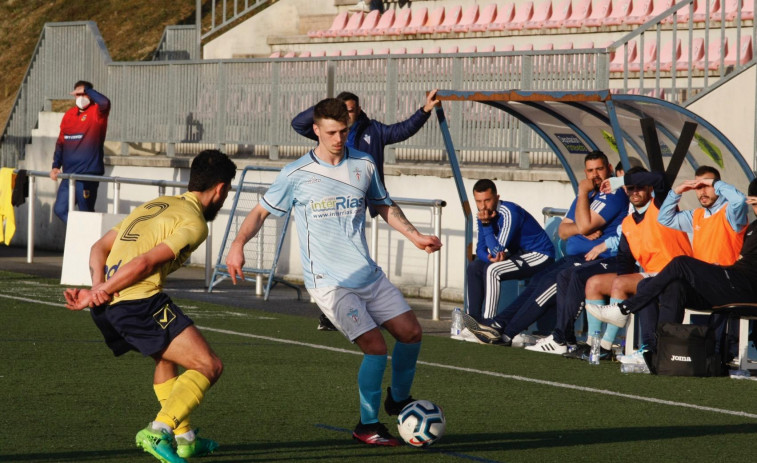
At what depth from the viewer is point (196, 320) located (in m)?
13.1

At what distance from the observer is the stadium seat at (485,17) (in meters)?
21.7

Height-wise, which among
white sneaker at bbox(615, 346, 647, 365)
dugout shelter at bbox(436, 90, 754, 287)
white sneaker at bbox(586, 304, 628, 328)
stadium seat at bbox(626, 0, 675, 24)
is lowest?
white sneaker at bbox(615, 346, 647, 365)

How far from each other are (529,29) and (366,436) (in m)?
14.2

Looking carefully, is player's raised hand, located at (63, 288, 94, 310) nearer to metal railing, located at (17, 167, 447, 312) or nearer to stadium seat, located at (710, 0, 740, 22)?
metal railing, located at (17, 167, 447, 312)

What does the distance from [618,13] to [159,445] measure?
593 inches

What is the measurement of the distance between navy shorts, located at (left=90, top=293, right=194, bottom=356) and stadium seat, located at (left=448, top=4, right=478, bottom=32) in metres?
15.7

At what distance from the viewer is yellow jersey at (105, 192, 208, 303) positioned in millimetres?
6648

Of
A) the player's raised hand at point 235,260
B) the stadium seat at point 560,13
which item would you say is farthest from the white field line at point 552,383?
the stadium seat at point 560,13

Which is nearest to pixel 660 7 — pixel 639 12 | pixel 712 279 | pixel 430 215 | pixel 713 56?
pixel 639 12

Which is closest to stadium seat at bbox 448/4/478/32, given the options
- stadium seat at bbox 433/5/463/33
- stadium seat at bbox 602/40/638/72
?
stadium seat at bbox 433/5/463/33

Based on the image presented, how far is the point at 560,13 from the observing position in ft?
68.8

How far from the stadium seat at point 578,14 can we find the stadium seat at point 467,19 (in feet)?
5.94

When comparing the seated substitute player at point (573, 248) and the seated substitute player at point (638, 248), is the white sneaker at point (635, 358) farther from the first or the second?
the seated substitute player at point (573, 248)

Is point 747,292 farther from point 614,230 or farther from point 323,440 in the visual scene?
point 323,440
